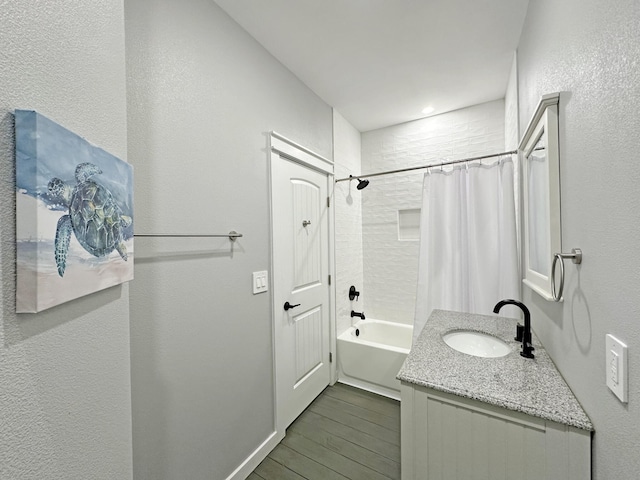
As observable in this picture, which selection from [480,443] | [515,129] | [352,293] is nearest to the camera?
[480,443]

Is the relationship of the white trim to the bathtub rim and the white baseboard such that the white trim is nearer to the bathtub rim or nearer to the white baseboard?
the bathtub rim

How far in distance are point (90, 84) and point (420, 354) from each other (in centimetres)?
147

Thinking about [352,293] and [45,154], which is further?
[352,293]

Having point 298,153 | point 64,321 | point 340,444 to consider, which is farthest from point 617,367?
point 298,153

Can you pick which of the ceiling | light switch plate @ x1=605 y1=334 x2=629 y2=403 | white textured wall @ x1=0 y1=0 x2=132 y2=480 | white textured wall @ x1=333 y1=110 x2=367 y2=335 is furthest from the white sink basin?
the ceiling

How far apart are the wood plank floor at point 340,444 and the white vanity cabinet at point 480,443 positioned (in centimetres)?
74

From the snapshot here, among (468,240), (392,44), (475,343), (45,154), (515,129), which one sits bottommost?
(475,343)

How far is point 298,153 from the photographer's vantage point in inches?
77.7

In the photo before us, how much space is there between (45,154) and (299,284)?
5.50ft

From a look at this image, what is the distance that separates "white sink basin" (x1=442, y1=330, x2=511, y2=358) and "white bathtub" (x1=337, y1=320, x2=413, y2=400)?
0.80 metres

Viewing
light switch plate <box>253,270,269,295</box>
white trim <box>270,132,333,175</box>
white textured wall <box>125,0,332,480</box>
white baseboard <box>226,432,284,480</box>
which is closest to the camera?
white textured wall <box>125,0,332,480</box>

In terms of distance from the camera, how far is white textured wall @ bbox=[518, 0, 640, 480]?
0.54 metres

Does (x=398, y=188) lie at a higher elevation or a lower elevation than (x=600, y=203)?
higher

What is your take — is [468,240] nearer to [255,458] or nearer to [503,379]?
[503,379]
